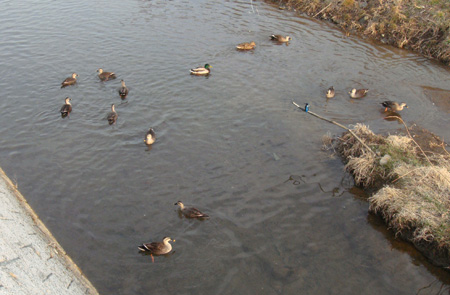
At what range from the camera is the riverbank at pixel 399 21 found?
19.2 metres

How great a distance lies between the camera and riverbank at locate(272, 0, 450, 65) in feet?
63.0

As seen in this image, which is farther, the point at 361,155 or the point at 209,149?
the point at 209,149

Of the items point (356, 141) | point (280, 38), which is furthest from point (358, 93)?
point (280, 38)

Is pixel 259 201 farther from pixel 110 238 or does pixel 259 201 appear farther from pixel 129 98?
pixel 129 98

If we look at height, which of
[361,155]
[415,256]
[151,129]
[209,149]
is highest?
[361,155]

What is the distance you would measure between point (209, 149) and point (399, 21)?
15.4 metres

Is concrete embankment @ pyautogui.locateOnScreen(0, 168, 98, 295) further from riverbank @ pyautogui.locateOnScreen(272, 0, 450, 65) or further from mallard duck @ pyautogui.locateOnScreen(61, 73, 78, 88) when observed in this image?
riverbank @ pyautogui.locateOnScreen(272, 0, 450, 65)

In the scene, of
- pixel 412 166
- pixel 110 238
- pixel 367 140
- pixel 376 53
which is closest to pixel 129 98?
pixel 110 238

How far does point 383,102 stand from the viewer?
14734 mm

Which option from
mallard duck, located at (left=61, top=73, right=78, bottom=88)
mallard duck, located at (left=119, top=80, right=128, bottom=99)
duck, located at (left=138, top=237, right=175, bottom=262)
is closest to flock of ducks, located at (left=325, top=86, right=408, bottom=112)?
mallard duck, located at (left=119, top=80, right=128, bottom=99)

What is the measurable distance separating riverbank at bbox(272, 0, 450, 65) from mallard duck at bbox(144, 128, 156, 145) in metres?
15.2

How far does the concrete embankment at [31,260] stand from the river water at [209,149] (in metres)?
0.40

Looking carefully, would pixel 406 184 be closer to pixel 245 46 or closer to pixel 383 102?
pixel 383 102

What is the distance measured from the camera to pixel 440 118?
564 inches
